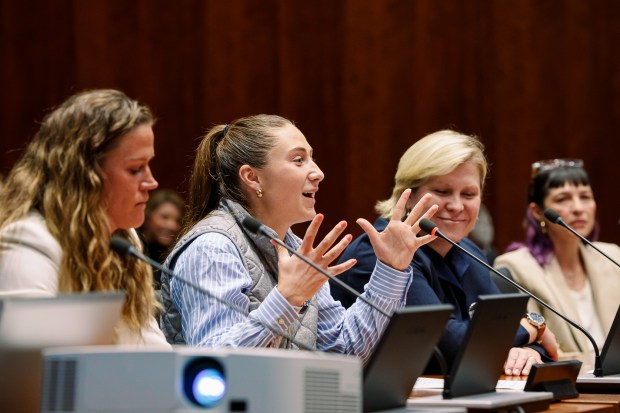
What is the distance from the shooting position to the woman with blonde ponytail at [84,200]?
6.88 feet

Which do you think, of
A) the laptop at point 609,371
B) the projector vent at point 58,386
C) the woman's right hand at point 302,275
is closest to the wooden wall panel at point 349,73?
the laptop at point 609,371

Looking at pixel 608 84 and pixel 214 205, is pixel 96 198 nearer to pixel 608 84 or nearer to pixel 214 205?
pixel 214 205

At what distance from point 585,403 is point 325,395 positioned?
3.34ft

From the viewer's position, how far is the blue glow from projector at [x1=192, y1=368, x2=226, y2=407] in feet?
5.42

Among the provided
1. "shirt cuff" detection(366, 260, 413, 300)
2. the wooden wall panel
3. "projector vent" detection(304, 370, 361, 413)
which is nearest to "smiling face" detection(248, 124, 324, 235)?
"shirt cuff" detection(366, 260, 413, 300)

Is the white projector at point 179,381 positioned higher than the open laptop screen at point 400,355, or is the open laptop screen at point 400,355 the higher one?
the white projector at point 179,381

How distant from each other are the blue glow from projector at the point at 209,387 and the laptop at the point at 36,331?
26 cm

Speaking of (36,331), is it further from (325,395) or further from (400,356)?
(400,356)

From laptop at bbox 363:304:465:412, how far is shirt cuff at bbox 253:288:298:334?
1.72 feet

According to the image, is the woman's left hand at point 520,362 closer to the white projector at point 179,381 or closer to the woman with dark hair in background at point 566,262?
the woman with dark hair in background at point 566,262

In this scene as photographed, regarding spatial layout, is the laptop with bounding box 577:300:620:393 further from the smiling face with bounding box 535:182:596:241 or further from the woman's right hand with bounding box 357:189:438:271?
the smiling face with bounding box 535:182:596:241

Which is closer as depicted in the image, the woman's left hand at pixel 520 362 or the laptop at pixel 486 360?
the laptop at pixel 486 360

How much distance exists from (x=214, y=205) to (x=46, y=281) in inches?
44.4

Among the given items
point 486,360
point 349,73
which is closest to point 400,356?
point 486,360
